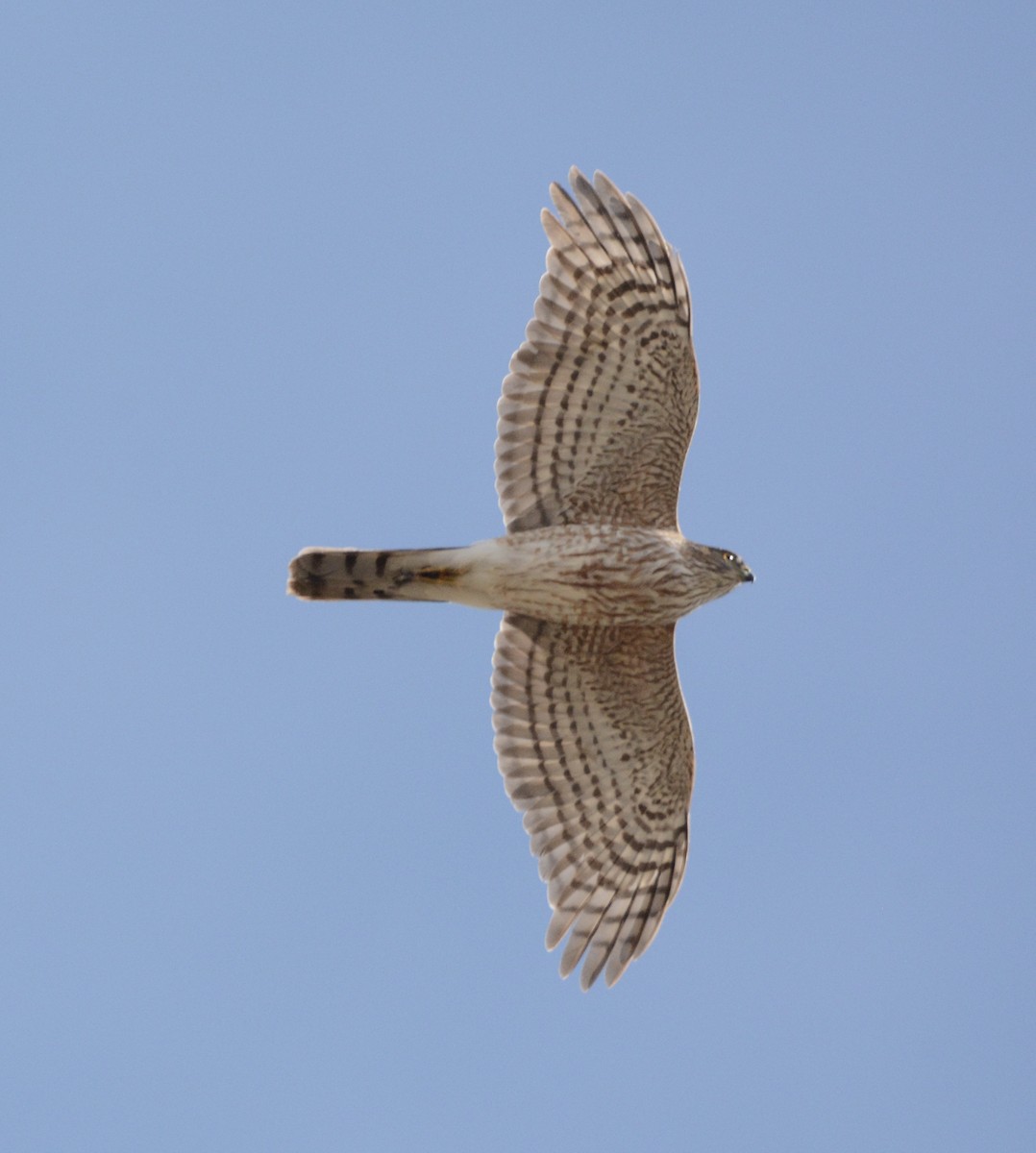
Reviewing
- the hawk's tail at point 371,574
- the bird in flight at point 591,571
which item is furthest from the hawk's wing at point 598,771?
the hawk's tail at point 371,574

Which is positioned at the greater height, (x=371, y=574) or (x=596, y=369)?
(x=596, y=369)

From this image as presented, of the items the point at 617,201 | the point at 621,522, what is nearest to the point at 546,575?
the point at 621,522

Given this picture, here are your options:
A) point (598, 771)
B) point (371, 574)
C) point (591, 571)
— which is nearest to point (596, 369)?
point (591, 571)

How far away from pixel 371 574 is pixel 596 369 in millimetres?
1975

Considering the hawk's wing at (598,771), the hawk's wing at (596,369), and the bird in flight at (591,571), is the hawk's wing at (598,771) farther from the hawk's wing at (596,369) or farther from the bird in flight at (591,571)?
the hawk's wing at (596,369)

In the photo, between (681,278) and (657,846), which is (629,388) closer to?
(681,278)

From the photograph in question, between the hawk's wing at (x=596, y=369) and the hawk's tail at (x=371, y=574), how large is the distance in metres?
0.57

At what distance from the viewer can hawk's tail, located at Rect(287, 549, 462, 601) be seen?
41.8ft

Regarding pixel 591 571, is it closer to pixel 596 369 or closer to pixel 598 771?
pixel 596 369

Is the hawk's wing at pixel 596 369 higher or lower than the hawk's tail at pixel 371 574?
higher

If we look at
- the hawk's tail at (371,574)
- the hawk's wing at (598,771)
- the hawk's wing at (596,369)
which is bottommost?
the hawk's wing at (598,771)

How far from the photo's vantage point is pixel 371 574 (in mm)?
12789

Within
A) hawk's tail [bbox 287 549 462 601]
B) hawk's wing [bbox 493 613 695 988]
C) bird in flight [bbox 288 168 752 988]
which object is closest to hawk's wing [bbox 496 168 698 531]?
bird in flight [bbox 288 168 752 988]

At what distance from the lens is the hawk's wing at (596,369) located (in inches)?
504
